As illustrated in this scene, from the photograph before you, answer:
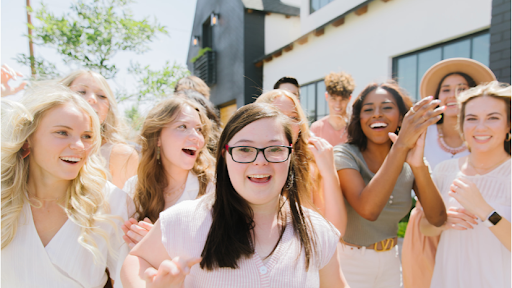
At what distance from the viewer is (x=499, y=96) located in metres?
2.01

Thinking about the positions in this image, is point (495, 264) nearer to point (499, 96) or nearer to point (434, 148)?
point (499, 96)

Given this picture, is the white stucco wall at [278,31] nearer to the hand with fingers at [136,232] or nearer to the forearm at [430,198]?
the forearm at [430,198]

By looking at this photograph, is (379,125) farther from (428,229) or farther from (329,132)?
(329,132)

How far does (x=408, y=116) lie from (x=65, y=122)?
195cm

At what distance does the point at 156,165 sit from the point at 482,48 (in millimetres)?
4644

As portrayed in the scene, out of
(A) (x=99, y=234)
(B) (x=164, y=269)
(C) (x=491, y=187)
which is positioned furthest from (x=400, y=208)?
(A) (x=99, y=234)

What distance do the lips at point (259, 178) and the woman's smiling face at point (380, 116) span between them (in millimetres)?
1184

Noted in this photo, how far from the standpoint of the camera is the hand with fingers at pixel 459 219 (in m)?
1.91

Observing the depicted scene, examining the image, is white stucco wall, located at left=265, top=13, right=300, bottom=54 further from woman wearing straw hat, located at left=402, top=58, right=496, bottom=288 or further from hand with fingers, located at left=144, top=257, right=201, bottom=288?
hand with fingers, located at left=144, top=257, right=201, bottom=288

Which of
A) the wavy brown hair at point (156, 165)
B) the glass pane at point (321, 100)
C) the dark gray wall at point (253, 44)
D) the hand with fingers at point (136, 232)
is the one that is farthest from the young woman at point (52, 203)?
the dark gray wall at point (253, 44)

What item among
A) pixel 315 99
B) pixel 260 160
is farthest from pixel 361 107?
pixel 315 99

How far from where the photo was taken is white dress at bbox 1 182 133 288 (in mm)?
1579

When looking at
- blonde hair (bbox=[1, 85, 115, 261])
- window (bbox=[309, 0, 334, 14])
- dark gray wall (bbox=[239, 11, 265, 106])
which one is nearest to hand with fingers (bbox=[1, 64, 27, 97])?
blonde hair (bbox=[1, 85, 115, 261])

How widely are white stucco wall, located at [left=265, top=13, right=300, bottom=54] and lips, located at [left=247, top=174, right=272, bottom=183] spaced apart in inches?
395
